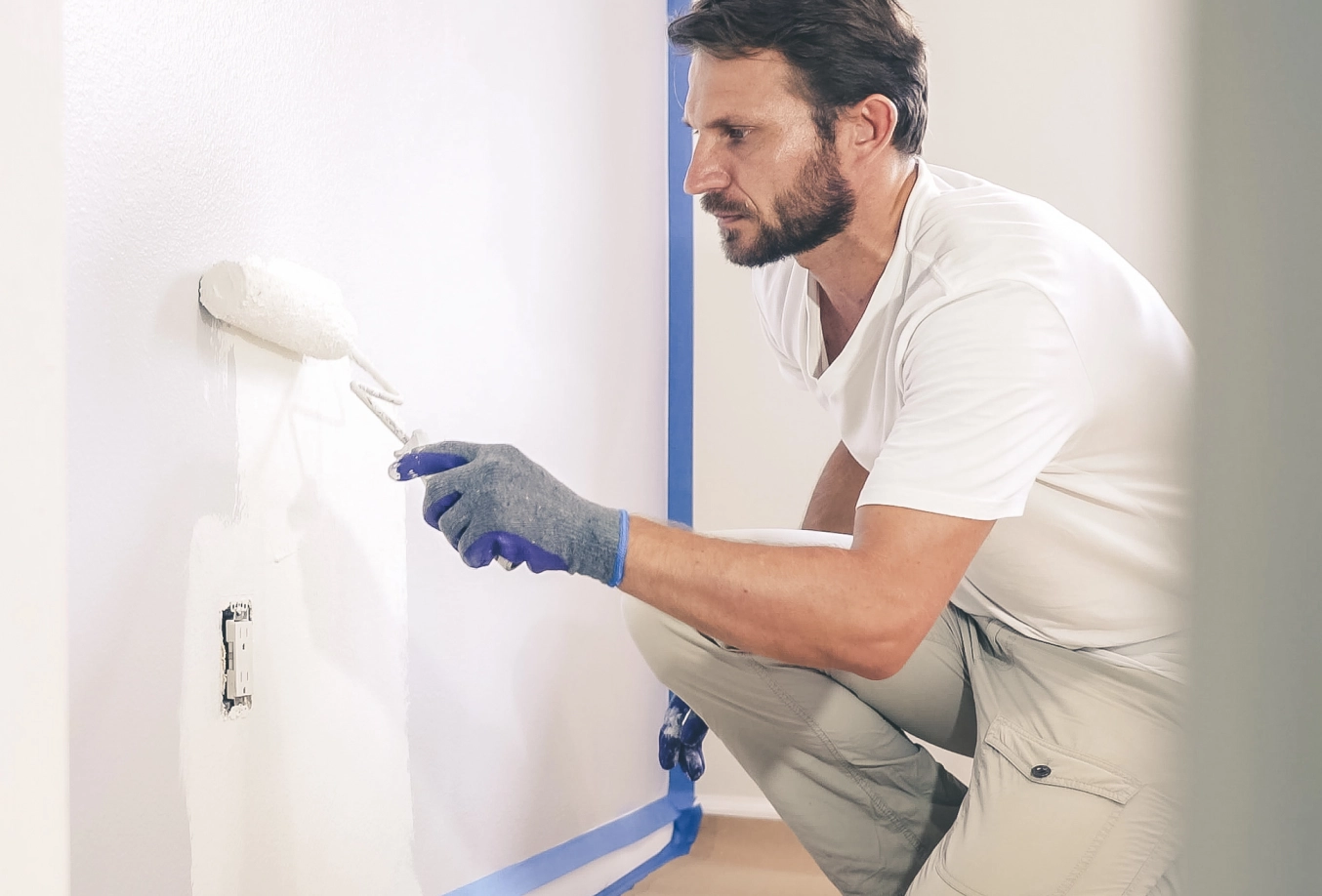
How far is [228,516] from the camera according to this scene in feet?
2.86

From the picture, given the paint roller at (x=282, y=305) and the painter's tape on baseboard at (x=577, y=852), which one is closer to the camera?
the paint roller at (x=282, y=305)

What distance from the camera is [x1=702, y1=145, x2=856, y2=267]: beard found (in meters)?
1.15

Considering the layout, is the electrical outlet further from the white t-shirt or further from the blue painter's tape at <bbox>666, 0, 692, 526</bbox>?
the blue painter's tape at <bbox>666, 0, 692, 526</bbox>

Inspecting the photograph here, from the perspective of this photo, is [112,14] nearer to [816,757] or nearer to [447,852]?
[447,852]

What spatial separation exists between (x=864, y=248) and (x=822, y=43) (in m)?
0.22

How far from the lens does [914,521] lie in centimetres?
87

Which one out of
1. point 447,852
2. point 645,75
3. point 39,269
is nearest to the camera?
point 39,269

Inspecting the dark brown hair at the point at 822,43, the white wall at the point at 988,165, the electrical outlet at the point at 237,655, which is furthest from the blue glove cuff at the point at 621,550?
the white wall at the point at 988,165

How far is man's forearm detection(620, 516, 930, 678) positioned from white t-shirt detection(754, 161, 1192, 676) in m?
0.08

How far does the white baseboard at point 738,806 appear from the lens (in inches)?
75.5

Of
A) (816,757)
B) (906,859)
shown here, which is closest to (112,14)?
(816,757)

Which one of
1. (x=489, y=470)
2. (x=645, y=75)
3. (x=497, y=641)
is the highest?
(x=645, y=75)

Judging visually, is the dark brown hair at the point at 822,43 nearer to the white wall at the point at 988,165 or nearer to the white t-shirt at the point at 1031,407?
the white t-shirt at the point at 1031,407

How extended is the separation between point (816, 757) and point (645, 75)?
1258 mm
